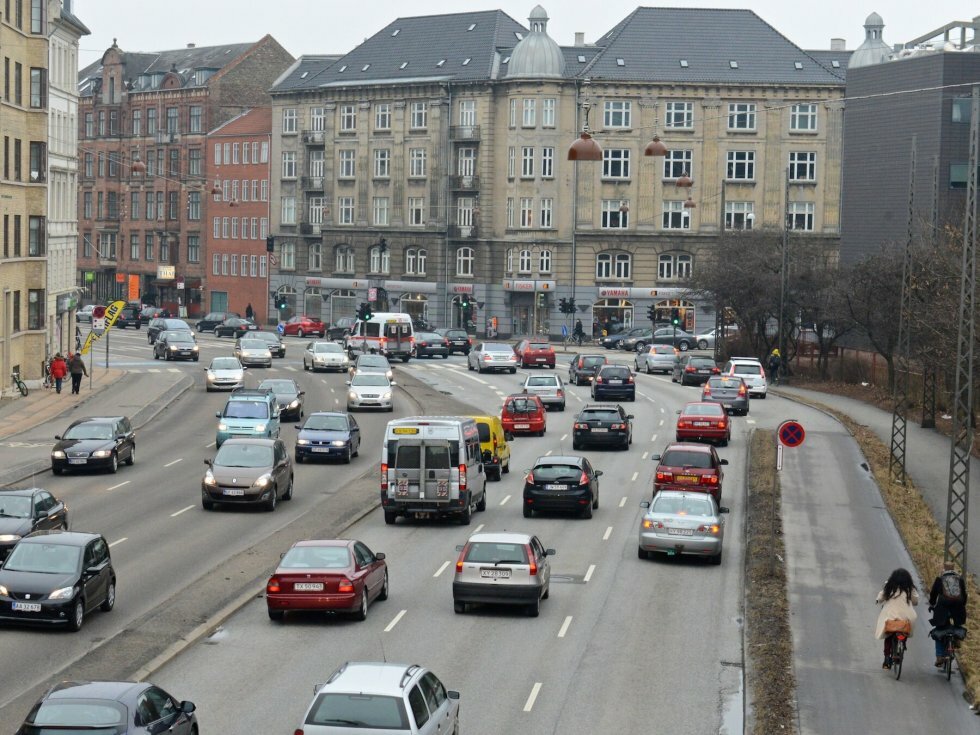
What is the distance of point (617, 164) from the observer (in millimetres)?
102000

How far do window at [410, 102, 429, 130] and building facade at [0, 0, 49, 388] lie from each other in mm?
44969

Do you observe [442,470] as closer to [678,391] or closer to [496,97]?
[678,391]

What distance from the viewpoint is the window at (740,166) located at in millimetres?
101750

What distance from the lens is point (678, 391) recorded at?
67938 millimetres

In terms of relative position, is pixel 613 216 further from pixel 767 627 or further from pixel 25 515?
pixel 767 627

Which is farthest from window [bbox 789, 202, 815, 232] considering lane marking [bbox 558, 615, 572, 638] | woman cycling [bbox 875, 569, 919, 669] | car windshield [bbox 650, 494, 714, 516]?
woman cycling [bbox 875, 569, 919, 669]

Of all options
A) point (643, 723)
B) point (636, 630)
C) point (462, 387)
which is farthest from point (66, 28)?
point (643, 723)

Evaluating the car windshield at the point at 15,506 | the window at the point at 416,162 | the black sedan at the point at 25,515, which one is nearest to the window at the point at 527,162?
the window at the point at 416,162

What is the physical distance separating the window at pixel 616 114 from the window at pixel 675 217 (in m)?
5.88

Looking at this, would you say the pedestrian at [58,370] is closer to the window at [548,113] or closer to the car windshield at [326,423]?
the car windshield at [326,423]

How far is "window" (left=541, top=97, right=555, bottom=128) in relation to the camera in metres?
102

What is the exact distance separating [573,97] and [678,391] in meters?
38.9

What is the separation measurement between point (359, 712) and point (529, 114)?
90544 mm

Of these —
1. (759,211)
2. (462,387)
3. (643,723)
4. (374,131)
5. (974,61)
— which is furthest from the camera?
(374,131)
